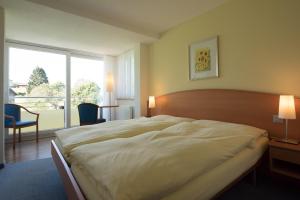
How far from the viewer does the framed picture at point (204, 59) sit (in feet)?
8.99

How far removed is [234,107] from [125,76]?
3.25 meters

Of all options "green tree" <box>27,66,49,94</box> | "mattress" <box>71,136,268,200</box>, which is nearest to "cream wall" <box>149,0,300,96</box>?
"mattress" <box>71,136,268,200</box>

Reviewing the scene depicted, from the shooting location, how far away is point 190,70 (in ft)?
10.3

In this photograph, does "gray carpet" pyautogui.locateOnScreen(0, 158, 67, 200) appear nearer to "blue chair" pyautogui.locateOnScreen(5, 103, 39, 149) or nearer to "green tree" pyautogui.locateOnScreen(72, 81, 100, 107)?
"blue chair" pyautogui.locateOnScreen(5, 103, 39, 149)

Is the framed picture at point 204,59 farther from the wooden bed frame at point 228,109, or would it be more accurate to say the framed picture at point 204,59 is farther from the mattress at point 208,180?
the mattress at point 208,180

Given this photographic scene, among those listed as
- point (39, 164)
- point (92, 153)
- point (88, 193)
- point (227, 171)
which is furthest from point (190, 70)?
point (39, 164)

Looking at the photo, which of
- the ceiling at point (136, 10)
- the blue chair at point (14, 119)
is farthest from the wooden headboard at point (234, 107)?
the blue chair at point (14, 119)

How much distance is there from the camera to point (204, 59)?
2.88 m

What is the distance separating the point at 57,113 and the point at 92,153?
400cm

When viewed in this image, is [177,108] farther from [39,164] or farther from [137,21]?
[39,164]

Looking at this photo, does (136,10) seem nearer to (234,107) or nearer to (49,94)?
(234,107)

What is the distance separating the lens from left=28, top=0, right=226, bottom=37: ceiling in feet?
8.47

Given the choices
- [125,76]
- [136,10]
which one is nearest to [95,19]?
[136,10]

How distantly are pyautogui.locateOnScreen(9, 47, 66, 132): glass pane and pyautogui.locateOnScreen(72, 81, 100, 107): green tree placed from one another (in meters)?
0.32
